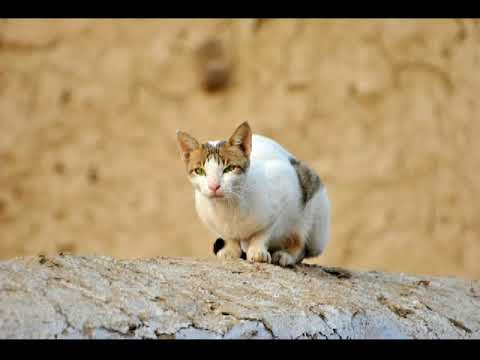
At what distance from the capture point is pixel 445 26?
274 inches

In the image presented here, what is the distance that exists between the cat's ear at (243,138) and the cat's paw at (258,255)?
0.46 meters

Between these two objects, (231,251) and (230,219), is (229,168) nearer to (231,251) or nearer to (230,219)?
(230,219)

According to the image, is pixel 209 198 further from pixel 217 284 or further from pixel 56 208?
pixel 56 208

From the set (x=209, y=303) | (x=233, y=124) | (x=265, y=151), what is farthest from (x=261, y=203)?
(x=233, y=124)

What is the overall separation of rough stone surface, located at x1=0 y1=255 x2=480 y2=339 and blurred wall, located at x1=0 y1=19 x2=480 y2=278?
3.10m

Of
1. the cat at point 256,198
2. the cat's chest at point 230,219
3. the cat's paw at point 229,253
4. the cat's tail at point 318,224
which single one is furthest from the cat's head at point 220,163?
the cat's tail at point 318,224

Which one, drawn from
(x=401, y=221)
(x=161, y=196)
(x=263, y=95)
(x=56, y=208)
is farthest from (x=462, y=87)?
(x=56, y=208)

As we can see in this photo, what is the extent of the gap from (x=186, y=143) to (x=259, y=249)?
60 cm

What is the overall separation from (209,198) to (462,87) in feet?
13.0

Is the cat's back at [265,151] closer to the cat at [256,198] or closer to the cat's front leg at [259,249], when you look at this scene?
the cat at [256,198]

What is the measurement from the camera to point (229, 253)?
3.85 meters

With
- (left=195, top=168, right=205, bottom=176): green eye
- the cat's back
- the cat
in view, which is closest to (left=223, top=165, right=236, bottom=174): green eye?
the cat

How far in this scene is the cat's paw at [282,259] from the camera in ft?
12.3

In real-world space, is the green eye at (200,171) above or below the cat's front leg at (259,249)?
above
